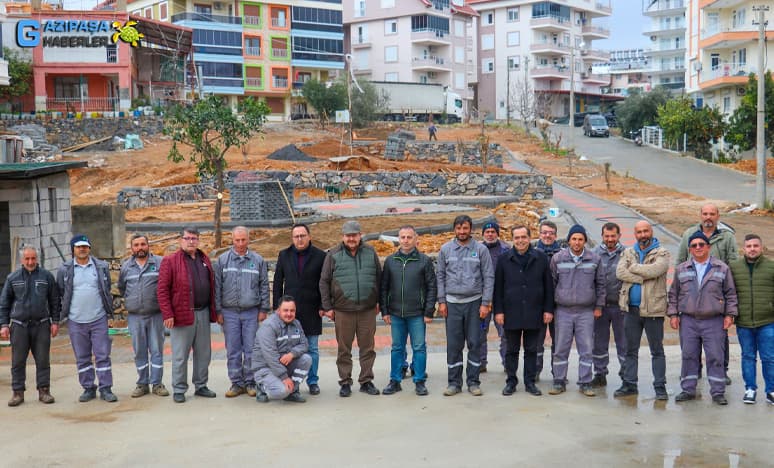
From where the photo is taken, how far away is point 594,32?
3767 inches

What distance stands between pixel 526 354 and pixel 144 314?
13.2ft

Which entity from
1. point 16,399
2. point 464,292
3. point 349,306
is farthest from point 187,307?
point 464,292

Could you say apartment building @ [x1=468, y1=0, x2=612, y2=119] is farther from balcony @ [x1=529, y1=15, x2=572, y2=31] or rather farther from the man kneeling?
the man kneeling

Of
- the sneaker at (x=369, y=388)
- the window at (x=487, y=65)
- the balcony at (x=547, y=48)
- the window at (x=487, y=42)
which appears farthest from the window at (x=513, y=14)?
the sneaker at (x=369, y=388)

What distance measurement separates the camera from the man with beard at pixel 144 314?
9172 millimetres

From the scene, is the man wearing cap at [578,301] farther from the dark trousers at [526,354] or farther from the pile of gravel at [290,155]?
the pile of gravel at [290,155]

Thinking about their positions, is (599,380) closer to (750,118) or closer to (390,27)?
(750,118)

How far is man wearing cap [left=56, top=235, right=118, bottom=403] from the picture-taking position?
9117 mm

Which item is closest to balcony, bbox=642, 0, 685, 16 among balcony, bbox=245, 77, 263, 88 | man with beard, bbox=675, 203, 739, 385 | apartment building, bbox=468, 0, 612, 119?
apartment building, bbox=468, 0, 612, 119

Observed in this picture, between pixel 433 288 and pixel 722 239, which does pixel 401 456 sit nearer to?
pixel 433 288

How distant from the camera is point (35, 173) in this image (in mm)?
12430

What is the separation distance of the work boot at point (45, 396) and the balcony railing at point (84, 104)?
160 ft

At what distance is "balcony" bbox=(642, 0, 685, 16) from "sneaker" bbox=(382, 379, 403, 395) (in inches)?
3950

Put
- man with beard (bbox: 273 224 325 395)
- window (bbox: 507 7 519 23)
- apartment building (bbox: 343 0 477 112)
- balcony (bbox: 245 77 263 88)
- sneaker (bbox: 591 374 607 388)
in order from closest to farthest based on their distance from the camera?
man with beard (bbox: 273 224 325 395)
sneaker (bbox: 591 374 607 388)
balcony (bbox: 245 77 263 88)
apartment building (bbox: 343 0 477 112)
window (bbox: 507 7 519 23)
